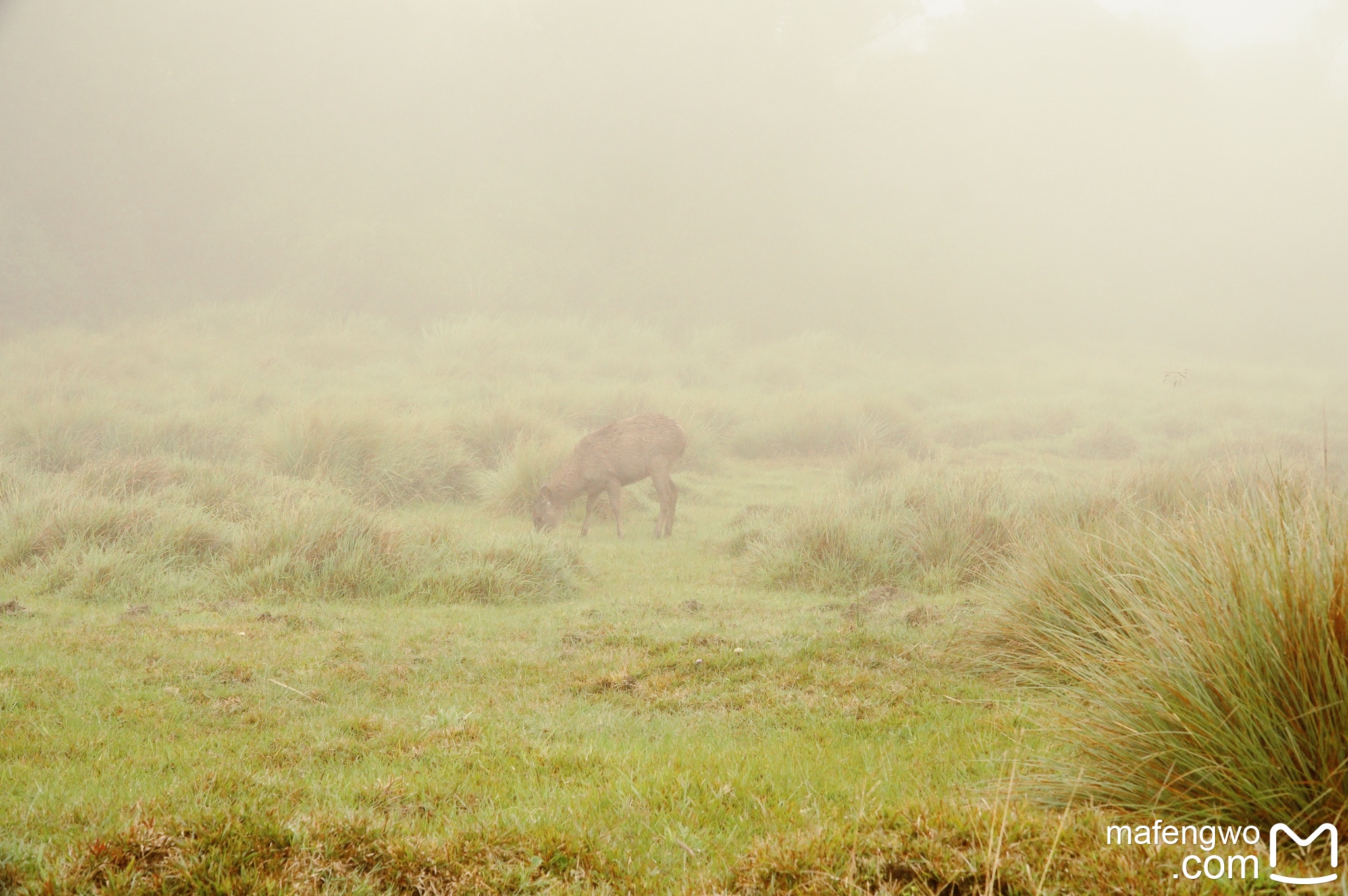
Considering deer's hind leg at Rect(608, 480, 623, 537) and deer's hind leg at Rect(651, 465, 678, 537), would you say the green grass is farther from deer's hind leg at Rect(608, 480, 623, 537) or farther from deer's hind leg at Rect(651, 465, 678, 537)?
deer's hind leg at Rect(651, 465, 678, 537)

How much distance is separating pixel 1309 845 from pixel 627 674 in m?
4.06

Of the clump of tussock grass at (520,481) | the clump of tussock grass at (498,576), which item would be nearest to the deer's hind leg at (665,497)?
the clump of tussock grass at (520,481)

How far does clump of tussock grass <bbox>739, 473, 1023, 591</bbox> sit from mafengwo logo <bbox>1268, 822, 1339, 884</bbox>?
6240mm

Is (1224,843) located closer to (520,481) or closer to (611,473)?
(611,473)

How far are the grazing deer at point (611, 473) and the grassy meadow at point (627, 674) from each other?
425mm

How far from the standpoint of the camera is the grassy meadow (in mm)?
2781

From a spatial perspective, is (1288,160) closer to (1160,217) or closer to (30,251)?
(1160,217)

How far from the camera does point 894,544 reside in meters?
9.81

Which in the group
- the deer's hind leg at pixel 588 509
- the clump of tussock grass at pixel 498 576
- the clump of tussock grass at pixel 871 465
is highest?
the clump of tussock grass at pixel 498 576

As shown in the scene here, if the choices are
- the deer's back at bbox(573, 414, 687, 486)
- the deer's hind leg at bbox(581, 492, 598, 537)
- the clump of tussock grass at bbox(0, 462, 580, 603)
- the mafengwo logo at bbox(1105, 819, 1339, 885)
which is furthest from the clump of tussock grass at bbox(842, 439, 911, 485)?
the mafengwo logo at bbox(1105, 819, 1339, 885)

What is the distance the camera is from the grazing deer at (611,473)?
42.2 feet

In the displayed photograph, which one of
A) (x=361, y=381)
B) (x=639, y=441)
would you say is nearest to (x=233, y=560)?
(x=639, y=441)

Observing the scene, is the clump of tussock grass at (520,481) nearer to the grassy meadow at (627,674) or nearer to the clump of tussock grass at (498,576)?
the grassy meadow at (627,674)

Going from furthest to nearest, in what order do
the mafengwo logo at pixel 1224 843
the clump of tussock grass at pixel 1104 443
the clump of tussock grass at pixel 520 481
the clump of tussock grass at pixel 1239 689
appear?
the clump of tussock grass at pixel 1104 443
the clump of tussock grass at pixel 520 481
the clump of tussock grass at pixel 1239 689
the mafengwo logo at pixel 1224 843
